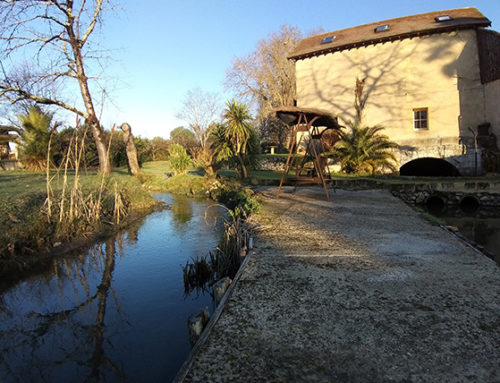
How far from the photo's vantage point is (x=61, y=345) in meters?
3.30

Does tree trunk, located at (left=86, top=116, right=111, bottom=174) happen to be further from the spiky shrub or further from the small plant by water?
the small plant by water

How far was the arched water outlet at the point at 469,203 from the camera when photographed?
1103cm

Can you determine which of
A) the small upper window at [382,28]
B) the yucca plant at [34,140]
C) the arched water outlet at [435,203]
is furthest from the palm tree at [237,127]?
the yucca plant at [34,140]

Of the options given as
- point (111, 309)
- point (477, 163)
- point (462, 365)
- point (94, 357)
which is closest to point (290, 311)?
point (462, 365)

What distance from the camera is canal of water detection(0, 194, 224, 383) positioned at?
296cm

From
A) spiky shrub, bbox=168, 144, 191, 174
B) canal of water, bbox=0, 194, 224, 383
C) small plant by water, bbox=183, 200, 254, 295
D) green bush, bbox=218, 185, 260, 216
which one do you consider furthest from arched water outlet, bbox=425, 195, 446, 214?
spiky shrub, bbox=168, 144, 191, 174

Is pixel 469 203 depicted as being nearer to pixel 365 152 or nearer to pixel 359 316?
pixel 365 152

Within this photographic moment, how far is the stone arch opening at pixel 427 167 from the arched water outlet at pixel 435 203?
5.56m

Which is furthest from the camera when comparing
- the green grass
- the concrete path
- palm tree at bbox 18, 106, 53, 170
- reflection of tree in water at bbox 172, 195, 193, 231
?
palm tree at bbox 18, 106, 53, 170

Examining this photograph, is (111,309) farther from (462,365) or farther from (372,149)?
(372,149)

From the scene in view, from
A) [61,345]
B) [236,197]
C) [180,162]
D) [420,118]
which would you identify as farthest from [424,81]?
[61,345]

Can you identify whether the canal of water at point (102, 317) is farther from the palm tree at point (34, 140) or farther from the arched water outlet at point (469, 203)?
the palm tree at point (34, 140)

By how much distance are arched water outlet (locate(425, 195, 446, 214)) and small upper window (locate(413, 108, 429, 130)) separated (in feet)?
17.9

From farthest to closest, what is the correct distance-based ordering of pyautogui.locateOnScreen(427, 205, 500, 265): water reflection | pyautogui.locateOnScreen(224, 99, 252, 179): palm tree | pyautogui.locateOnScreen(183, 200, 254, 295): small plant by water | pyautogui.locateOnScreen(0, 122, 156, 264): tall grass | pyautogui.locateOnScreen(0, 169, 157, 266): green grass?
pyautogui.locateOnScreen(224, 99, 252, 179): palm tree
pyautogui.locateOnScreen(427, 205, 500, 265): water reflection
pyautogui.locateOnScreen(0, 122, 156, 264): tall grass
pyautogui.locateOnScreen(0, 169, 157, 266): green grass
pyautogui.locateOnScreen(183, 200, 254, 295): small plant by water
